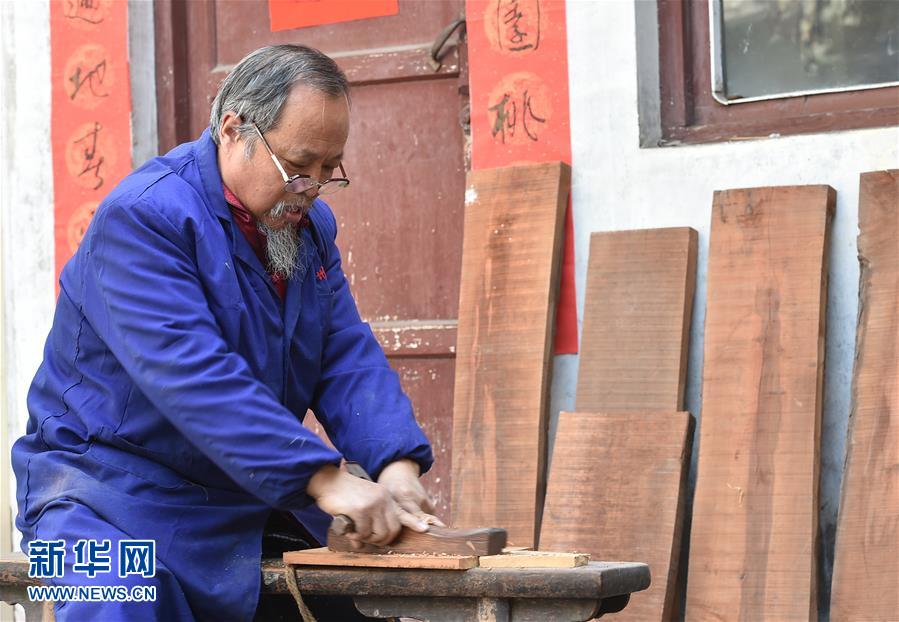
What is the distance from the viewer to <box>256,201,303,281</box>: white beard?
9.14 feet

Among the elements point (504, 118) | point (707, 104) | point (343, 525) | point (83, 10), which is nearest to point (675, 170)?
point (707, 104)

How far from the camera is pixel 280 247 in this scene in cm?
279

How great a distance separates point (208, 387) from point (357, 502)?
36 cm

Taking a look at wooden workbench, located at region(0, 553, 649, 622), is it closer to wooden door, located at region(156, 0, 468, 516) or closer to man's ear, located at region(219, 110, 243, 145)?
man's ear, located at region(219, 110, 243, 145)

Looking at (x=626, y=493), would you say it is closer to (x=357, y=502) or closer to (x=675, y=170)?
(x=675, y=170)

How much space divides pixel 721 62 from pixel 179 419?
230cm

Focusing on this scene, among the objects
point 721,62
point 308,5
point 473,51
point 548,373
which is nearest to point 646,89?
point 721,62

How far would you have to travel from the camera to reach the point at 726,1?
162 inches

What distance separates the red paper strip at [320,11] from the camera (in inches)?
181

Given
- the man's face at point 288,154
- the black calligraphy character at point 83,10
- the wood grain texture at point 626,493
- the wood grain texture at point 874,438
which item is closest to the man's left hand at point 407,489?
the man's face at point 288,154

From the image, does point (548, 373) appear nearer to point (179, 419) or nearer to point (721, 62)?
point (721, 62)

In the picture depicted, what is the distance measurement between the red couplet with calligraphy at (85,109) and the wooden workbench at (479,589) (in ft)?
7.81

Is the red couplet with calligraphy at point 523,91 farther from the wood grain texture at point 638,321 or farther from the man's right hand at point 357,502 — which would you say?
the man's right hand at point 357,502

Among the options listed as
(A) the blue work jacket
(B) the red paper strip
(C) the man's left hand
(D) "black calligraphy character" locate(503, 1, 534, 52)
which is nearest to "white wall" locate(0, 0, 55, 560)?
(B) the red paper strip
